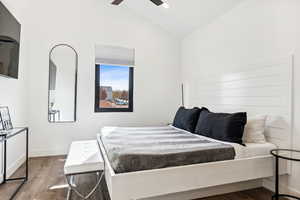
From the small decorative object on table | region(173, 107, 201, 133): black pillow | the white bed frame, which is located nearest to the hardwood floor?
the white bed frame

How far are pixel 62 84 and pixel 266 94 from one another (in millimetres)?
3602

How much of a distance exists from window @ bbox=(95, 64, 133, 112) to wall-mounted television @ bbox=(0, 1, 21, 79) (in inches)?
64.1

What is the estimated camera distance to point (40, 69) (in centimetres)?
364

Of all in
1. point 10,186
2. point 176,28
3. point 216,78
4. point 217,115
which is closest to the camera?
point 10,186

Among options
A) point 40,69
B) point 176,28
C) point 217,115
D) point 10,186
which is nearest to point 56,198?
point 10,186

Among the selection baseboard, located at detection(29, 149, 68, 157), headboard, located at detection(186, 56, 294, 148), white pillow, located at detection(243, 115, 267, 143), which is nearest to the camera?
headboard, located at detection(186, 56, 294, 148)

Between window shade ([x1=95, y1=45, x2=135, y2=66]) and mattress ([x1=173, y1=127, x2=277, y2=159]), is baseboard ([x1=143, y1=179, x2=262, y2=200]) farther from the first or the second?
window shade ([x1=95, y1=45, x2=135, y2=66])

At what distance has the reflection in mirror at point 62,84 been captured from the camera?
377 centimetres

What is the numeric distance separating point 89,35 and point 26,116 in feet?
6.58

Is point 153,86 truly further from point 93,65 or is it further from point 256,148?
point 256,148

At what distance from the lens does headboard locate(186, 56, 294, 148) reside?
221 cm

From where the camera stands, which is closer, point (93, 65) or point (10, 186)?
point (10, 186)

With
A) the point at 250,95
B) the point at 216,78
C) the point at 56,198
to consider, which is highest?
the point at 216,78

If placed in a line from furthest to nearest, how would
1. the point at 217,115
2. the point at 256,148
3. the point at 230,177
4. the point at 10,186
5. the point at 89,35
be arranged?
the point at 89,35
the point at 217,115
the point at 10,186
the point at 256,148
the point at 230,177
